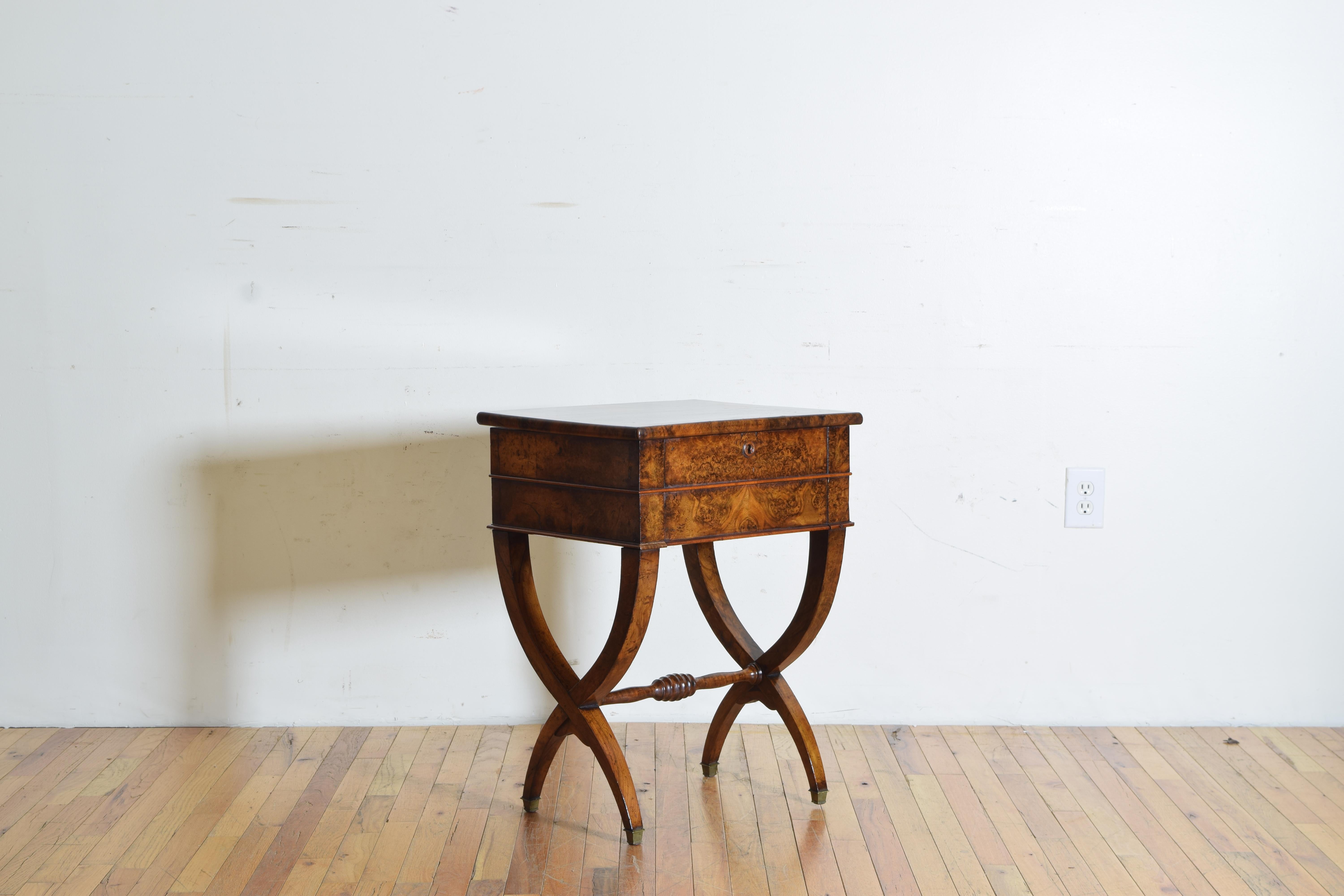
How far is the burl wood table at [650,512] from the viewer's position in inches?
67.6

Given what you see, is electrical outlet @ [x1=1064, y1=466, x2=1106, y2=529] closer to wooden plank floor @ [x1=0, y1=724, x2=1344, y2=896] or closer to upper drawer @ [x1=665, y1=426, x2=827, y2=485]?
wooden plank floor @ [x1=0, y1=724, x2=1344, y2=896]

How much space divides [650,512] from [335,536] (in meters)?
0.99

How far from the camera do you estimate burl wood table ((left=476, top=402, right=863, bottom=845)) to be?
1.72 metres

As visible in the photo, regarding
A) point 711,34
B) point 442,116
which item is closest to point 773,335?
point 711,34

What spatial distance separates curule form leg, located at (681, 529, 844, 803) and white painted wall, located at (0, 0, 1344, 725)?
0.27 meters

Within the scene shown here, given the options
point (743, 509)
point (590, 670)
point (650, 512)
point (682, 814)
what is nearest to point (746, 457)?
point (743, 509)

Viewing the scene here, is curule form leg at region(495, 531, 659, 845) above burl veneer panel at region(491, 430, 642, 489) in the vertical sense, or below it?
below

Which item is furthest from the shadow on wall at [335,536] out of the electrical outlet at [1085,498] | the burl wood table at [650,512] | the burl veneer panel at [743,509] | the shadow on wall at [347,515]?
the electrical outlet at [1085,498]

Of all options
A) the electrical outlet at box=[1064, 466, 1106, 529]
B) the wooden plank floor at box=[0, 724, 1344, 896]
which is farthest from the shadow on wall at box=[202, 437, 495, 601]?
Result: the electrical outlet at box=[1064, 466, 1106, 529]

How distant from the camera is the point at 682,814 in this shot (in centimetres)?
198

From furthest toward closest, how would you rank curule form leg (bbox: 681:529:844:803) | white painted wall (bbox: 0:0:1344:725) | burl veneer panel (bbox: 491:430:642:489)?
white painted wall (bbox: 0:0:1344:725), curule form leg (bbox: 681:529:844:803), burl veneer panel (bbox: 491:430:642:489)

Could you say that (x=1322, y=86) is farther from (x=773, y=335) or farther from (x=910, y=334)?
(x=773, y=335)

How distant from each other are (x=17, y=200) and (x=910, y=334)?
1804mm

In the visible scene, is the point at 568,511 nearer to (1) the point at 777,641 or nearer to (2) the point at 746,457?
(2) the point at 746,457
